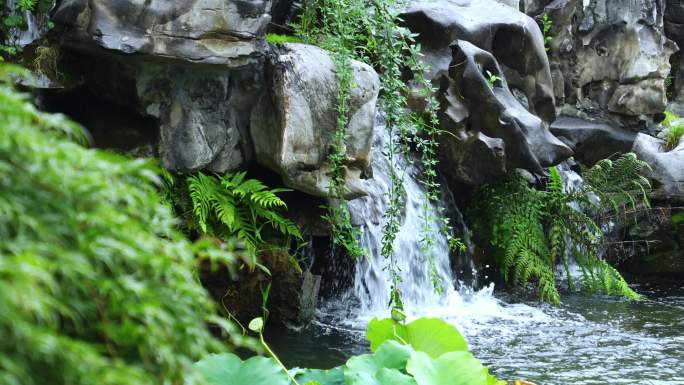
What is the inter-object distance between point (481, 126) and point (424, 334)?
461cm

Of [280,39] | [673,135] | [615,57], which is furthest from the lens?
[615,57]

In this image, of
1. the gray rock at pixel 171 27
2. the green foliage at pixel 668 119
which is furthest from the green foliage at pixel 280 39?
the green foliage at pixel 668 119

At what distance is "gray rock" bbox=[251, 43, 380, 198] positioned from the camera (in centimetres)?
559

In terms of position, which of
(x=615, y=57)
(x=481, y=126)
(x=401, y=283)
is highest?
(x=615, y=57)

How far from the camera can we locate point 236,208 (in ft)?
18.9

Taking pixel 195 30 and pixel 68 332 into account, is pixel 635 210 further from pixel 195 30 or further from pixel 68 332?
pixel 68 332

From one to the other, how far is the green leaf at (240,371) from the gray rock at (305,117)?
2.90 m

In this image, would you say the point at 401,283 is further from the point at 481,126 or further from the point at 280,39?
the point at 280,39

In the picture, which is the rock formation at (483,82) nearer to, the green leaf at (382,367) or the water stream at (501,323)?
the water stream at (501,323)

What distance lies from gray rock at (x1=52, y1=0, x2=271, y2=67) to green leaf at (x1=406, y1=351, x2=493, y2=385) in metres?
2.99

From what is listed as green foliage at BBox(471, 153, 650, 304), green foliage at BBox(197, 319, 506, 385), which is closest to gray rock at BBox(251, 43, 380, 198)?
green foliage at BBox(197, 319, 506, 385)

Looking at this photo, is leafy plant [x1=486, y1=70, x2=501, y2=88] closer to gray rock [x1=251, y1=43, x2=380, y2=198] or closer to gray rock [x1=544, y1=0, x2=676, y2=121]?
gray rock [x1=251, y1=43, x2=380, y2=198]

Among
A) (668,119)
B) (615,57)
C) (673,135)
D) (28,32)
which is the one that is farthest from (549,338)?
(668,119)

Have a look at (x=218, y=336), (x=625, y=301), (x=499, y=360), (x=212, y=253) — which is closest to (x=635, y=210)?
(x=625, y=301)
